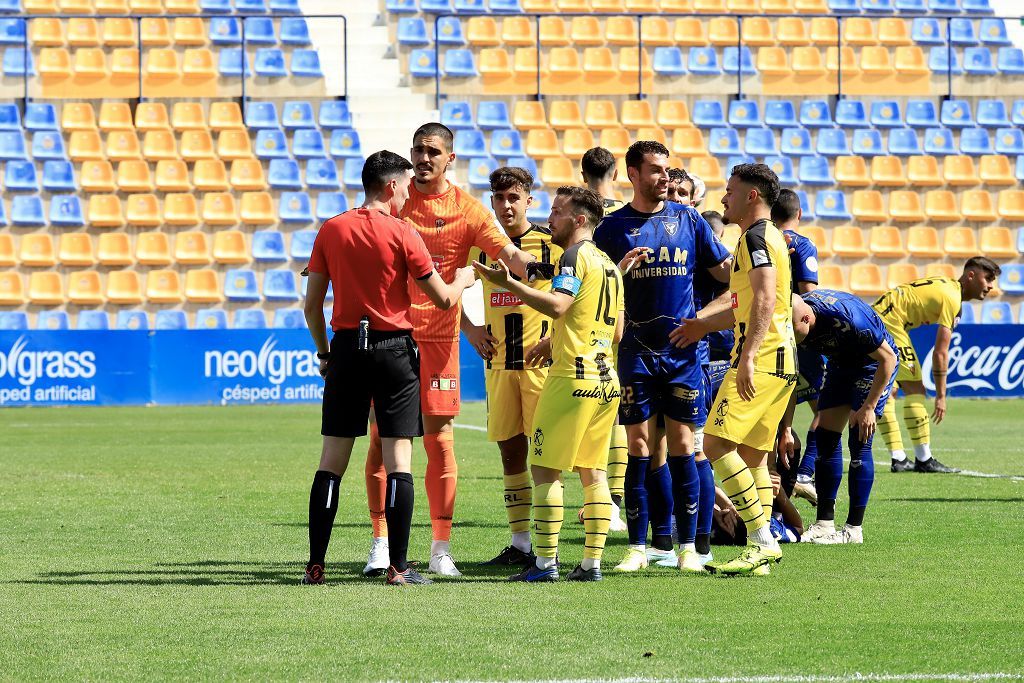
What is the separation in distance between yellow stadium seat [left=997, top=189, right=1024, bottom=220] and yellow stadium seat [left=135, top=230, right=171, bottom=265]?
46.9 ft

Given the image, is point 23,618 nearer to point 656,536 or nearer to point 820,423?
point 656,536

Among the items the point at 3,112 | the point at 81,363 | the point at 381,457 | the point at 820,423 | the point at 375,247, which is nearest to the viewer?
the point at 375,247

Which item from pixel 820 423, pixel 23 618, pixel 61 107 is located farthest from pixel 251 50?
pixel 23 618

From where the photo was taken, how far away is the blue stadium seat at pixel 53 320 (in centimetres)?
2327

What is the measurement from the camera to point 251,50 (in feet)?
86.2

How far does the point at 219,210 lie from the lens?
24.4m

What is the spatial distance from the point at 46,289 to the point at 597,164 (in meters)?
17.3

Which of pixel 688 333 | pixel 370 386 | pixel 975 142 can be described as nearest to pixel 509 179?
pixel 688 333

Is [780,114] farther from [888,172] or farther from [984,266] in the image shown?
[984,266]

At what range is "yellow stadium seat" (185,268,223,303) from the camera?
23609 mm

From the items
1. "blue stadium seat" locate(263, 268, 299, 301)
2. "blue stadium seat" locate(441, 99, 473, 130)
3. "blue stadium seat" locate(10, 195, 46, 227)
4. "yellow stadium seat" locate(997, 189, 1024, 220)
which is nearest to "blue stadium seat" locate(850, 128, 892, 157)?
"yellow stadium seat" locate(997, 189, 1024, 220)

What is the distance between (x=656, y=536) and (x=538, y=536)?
3.51 ft

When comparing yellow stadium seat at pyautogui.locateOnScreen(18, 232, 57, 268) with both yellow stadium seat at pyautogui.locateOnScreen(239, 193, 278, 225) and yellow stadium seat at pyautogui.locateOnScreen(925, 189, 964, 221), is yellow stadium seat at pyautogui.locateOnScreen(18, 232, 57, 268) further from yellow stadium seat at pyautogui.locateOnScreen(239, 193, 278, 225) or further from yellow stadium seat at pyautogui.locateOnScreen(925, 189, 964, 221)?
yellow stadium seat at pyautogui.locateOnScreen(925, 189, 964, 221)

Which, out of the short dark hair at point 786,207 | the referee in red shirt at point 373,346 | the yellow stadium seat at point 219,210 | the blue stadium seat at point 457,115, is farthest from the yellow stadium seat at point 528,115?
the referee in red shirt at point 373,346
